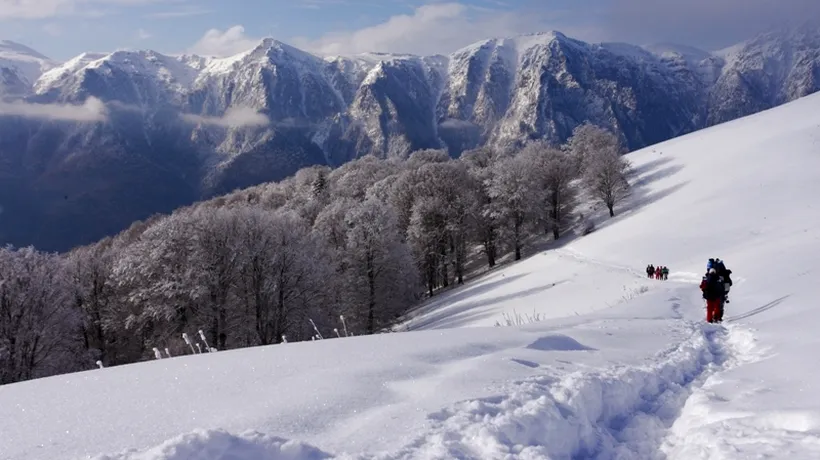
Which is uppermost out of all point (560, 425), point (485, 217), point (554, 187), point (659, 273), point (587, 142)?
point (587, 142)

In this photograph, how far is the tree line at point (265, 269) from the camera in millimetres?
29609

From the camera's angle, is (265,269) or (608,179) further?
(608,179)

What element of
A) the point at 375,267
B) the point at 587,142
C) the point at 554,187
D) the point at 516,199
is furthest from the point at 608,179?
the point at 375,267

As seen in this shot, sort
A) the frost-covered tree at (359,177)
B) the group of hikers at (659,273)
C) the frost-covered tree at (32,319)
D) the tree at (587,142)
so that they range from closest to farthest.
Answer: the group of hikers at (659,273) < the frost-covered tree at (32,319) < the tree at (587,142) < the frost-covered tree at (359,177)

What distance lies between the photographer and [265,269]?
3456 centimetres

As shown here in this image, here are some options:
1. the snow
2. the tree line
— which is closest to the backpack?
the snow

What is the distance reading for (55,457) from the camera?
4.36 meters

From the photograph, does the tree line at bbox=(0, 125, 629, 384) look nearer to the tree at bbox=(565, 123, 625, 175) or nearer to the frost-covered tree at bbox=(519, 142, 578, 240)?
the frost-covered tree at bbox=(519, 142, 578, 240)

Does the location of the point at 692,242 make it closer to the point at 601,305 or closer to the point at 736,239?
the point at 736,239

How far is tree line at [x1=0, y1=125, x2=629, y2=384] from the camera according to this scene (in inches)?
1166

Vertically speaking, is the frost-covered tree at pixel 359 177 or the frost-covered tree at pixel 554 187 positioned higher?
the frost-covered tree at pixel 359 177

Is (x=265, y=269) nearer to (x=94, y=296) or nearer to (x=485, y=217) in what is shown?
(x=94, y=296)

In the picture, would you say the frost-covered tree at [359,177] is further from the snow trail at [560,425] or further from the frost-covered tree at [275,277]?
the snow trail at [560,425]

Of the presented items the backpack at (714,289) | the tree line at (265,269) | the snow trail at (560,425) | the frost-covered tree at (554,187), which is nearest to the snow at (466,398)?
the snow trail at (560,425)
